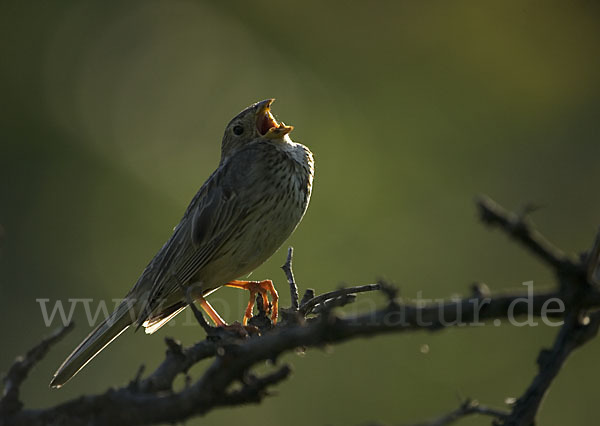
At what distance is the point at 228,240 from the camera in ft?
19.7

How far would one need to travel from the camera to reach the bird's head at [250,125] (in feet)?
22.7

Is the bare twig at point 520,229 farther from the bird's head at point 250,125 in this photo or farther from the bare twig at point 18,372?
the bird's head at point 250,125

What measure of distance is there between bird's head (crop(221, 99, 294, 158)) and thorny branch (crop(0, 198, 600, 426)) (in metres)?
3.82

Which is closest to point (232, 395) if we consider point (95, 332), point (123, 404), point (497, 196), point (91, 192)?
point (123, 404)

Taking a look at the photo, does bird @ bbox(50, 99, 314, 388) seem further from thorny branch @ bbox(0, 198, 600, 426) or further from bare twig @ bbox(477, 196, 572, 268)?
bare twig @ bbox(477, 196, 572, 268)

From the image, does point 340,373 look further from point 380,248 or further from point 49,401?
point 49,401

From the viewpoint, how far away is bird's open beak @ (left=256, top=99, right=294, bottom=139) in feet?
21.8

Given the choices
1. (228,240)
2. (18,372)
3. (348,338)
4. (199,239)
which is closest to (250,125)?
(199,239)

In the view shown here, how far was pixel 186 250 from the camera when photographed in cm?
630

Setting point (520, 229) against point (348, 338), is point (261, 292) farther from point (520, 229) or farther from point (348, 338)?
point (520, 229)

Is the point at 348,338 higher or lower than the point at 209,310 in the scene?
lower

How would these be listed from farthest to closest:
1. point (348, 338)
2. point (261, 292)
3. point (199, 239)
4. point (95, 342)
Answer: point (199, 239) < point (261, 292) < point (95, 342) < point (348, 338)

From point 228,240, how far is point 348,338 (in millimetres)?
3609

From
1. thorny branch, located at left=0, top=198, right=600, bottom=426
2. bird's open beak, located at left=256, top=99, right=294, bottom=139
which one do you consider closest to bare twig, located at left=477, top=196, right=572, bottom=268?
thorny branch, located at left=0, top=198, right=600, bottom=426
